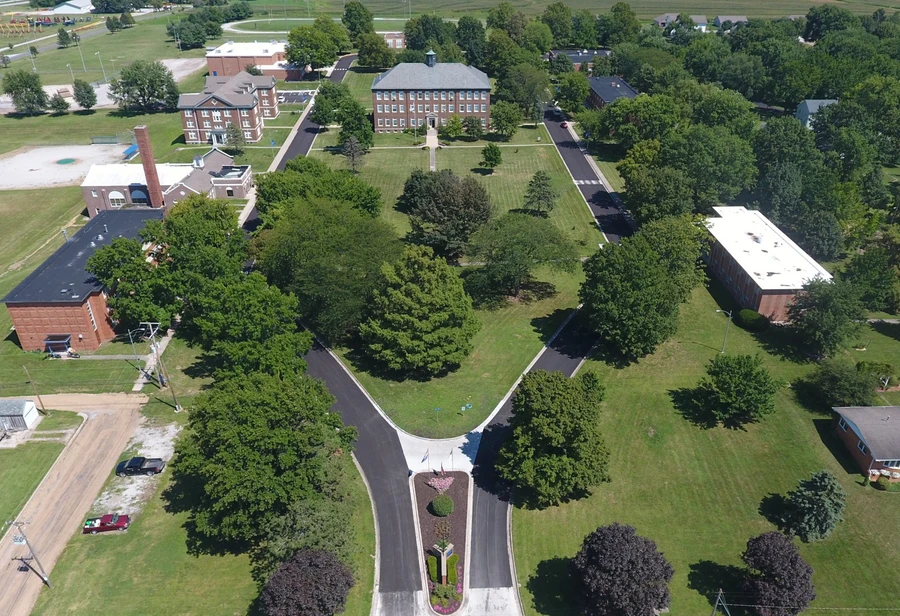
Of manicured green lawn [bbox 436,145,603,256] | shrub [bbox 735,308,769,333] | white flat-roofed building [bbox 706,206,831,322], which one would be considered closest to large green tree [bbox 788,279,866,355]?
white flat-roofed building [bbox 706,206,831,322]

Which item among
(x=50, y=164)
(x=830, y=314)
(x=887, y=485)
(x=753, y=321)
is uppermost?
(x=830, y=314)

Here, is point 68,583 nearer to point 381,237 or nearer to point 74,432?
point 74,432

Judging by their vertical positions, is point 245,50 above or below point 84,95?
above

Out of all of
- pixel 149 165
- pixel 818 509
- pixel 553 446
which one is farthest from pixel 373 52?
pixel 818 509

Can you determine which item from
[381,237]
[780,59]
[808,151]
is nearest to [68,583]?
[381,237]

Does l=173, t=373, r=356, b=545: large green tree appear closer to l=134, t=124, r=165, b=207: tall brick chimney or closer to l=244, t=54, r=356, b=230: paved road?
l=134, t=124, r=165, b=207: tall brick chimney

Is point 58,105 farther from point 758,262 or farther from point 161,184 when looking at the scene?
point 758,262
